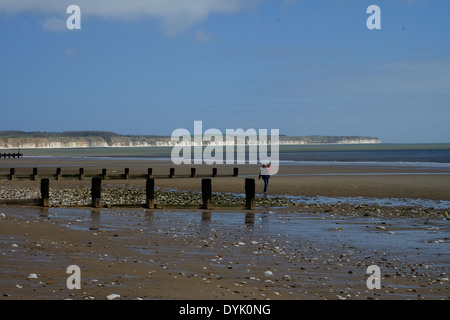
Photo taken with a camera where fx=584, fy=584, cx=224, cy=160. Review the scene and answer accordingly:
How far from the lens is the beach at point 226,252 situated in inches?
368

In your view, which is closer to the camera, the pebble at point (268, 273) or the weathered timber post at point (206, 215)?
the pebble at point (268, 273)

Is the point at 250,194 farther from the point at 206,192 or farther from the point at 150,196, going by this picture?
the point at 150,196

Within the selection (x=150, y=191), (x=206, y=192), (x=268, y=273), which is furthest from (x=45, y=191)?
(x=268, y=273)

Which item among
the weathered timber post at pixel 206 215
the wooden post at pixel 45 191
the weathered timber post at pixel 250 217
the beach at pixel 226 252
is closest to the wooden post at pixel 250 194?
the beach at pixel 226 252

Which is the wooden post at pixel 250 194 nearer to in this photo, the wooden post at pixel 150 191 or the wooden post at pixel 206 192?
the wooden post at pixel 206 192

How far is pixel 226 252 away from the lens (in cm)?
1314

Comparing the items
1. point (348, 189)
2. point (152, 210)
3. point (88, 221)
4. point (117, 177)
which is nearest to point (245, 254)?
point (88, 221)

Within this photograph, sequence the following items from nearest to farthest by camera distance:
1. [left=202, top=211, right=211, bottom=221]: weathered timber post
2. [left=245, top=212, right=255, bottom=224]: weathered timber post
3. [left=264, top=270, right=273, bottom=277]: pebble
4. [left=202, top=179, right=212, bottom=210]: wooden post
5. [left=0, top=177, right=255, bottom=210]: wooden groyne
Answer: [left=264, top=270, right=273, bottom=277]: pebble < [left=245, top=212, right=255, bottom=224]: weathered timber post < [left=202, top=211, right=211, bottom=221]: weathered timber post < [left=0, top=177, right=255, bottom=210]: wooden groyne < [left=202, top=179, right=212, bottom=210]: wooden post

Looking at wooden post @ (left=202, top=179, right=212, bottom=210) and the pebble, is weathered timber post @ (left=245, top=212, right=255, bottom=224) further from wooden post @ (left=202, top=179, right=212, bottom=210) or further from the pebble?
the pebble

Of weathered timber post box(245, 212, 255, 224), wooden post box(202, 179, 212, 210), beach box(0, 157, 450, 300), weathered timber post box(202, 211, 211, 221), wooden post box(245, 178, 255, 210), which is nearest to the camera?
beach box(0, 157, 450, 300)

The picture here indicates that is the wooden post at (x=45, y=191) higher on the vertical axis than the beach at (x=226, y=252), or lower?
higher

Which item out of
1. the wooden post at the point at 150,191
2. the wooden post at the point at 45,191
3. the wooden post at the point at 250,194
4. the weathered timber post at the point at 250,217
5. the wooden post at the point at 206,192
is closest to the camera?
the weathered timber post at the point at 250,217

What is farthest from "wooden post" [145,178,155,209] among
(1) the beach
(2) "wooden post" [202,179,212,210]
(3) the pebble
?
(3) the pebble

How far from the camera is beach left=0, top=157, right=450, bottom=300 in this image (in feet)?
30.6
